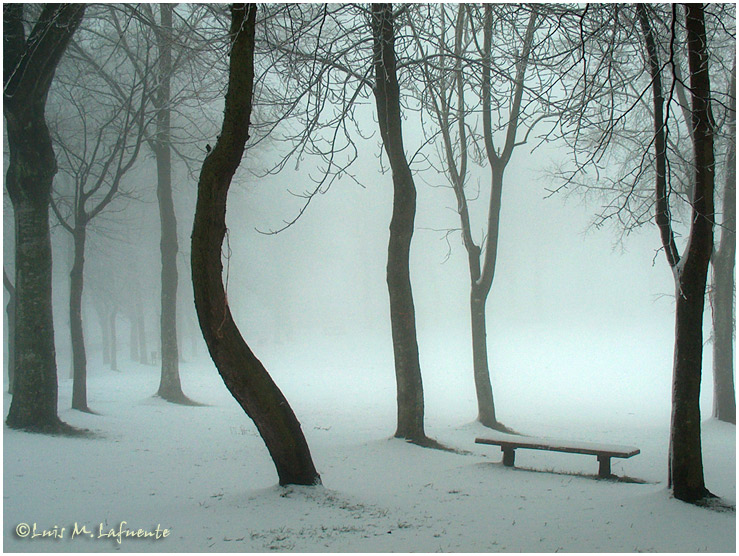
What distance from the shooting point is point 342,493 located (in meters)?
5.91

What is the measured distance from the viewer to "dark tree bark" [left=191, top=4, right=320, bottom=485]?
5438 millimetres

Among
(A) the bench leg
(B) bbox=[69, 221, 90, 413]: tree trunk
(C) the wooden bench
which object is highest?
(B) bbox=[69, 221, 90, 413]: tree trunk

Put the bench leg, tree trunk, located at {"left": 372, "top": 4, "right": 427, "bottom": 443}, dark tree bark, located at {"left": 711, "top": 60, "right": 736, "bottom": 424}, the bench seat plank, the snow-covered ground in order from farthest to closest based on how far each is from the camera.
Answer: dark tree bark, located at {"left": 711, "top": 60, "right": 736, "bottom": 424} → tree trunk, located at {"left": 372, "top": 4, "right": 427, "bottom": 443} → the bench leg → the bench seat plank → the snow-covered ground

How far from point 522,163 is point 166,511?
50526 mm

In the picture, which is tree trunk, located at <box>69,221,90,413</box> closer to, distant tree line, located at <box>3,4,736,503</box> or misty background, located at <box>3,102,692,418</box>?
distant tree line, located at <box>3,4,736,503</box>

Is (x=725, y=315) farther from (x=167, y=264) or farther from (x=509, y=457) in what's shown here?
(x=167, y=264)

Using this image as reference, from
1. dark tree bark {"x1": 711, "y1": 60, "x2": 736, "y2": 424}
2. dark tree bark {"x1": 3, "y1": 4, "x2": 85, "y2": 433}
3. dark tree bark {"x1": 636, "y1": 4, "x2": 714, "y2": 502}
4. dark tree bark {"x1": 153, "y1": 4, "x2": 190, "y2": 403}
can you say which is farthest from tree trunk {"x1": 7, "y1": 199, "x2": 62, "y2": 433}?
dark tree bark {"x1": 711, "y1": 60, "x2": 736, "y2": 424}

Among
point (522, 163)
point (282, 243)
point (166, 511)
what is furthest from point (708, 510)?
point (522, 163)

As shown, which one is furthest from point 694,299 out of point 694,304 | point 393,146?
point 393,146

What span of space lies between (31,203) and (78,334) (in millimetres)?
4477

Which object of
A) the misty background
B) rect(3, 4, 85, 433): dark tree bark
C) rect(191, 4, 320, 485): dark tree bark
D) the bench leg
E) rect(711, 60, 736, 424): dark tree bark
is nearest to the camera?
rect(191, 4, 320, 485): dark tree bark

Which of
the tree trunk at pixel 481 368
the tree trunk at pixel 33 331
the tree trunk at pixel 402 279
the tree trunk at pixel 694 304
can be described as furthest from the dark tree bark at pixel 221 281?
the tree trunk at pixel 481 368

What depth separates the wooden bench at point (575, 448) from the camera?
703cm

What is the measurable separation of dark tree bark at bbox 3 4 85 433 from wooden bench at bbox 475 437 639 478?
6.16 meters
